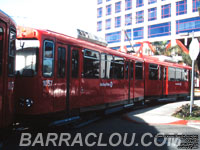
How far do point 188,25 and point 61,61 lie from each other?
4361cm

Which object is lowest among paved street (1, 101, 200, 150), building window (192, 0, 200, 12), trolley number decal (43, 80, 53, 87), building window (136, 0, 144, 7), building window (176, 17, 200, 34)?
paved street (1, 101, 200, 150)

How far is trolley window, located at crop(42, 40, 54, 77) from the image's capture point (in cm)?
758

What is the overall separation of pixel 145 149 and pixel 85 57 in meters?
4.31

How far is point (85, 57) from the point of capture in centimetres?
944

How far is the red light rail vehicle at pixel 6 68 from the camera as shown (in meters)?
5.99

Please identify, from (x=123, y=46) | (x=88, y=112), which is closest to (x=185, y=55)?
(x=123, y=46)

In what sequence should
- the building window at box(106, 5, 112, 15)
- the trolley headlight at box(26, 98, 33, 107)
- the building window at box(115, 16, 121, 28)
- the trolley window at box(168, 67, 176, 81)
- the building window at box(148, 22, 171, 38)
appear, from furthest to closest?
the building window at box(106, 5, 112, 15) → the building window at box(115, 16, 121, 28) → the building window at box(148, 22, 171, 38) → the trolley window at box(168, 67, 176, 81) → the trolley headlight at box(26, 98, 33, 107)

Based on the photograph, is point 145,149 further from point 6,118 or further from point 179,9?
point 179,9

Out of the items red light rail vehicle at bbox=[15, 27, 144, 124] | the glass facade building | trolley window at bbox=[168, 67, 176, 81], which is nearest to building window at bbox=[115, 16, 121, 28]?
the glass facade building

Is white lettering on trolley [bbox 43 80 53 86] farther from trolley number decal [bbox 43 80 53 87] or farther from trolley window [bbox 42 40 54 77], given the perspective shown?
trolley window [bbox 42 40 54 77]

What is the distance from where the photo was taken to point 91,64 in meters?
9.84

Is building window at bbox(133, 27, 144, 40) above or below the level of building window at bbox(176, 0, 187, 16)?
below

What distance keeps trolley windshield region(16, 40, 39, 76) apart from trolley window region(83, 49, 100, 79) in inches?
91.7

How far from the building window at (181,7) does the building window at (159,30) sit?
9.43 feet
